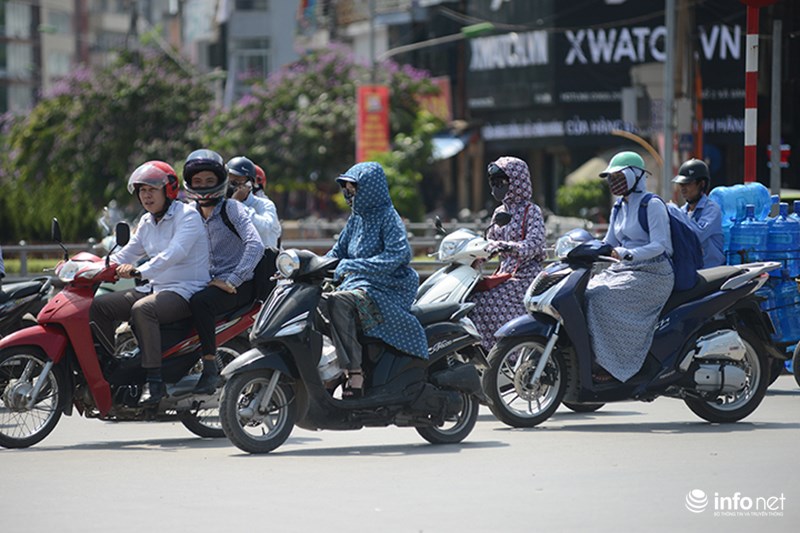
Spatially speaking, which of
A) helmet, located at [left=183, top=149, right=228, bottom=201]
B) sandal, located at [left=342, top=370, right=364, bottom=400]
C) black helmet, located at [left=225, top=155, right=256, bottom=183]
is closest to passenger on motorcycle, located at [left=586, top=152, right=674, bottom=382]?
sandal, located at [left=342, top=370, right=364, bottom=400]

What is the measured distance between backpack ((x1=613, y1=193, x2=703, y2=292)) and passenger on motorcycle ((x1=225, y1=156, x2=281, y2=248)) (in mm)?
2867

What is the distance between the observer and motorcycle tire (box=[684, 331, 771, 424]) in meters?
10.2

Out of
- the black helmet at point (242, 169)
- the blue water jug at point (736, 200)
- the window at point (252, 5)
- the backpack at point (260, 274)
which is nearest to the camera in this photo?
the backpack at point (260, 274)

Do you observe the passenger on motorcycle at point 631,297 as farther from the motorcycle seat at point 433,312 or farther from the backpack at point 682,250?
the motorcycle seat at point 433,312

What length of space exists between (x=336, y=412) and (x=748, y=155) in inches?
275

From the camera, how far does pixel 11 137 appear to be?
43906 mm

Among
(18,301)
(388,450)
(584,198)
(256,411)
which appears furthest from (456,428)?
(584,198)

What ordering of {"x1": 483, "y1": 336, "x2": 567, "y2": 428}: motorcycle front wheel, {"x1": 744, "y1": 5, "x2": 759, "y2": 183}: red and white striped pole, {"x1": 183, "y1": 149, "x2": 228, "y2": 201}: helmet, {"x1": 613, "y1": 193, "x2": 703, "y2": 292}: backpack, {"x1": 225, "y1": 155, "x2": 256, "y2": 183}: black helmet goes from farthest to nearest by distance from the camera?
{"x1": 744, "y1": 5, "x2": 759, "y2": 183}: red and white striped pole → {"x1": 225, "y1": 155, "x2": 256, "y2": 183}: black helmet → {"x1": 613, "y1": 193, "x2": 703, "y2": 292}: backpack → {"x1": 483, "y1": 336, "x2": 567, "y2": 428}: motorcycle front wheel → {"x1": 183, "y1": 149, "x2": 228, "y2": 201}: helmet

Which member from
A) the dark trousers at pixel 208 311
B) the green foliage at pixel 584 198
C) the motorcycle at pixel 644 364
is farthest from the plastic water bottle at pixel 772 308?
the green foliage at pixel 584 198

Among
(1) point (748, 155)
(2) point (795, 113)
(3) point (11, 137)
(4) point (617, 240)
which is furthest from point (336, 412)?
(3) point (11, 137)

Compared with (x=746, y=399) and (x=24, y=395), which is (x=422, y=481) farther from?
(x=746, y=399)

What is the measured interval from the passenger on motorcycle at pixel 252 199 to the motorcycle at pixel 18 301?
4.95ft

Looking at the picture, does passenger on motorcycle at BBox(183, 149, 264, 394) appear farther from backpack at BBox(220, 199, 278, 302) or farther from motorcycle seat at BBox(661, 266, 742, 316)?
motorcycle seat at BBox(661, 266, 742, 316)

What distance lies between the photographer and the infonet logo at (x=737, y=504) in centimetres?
714
